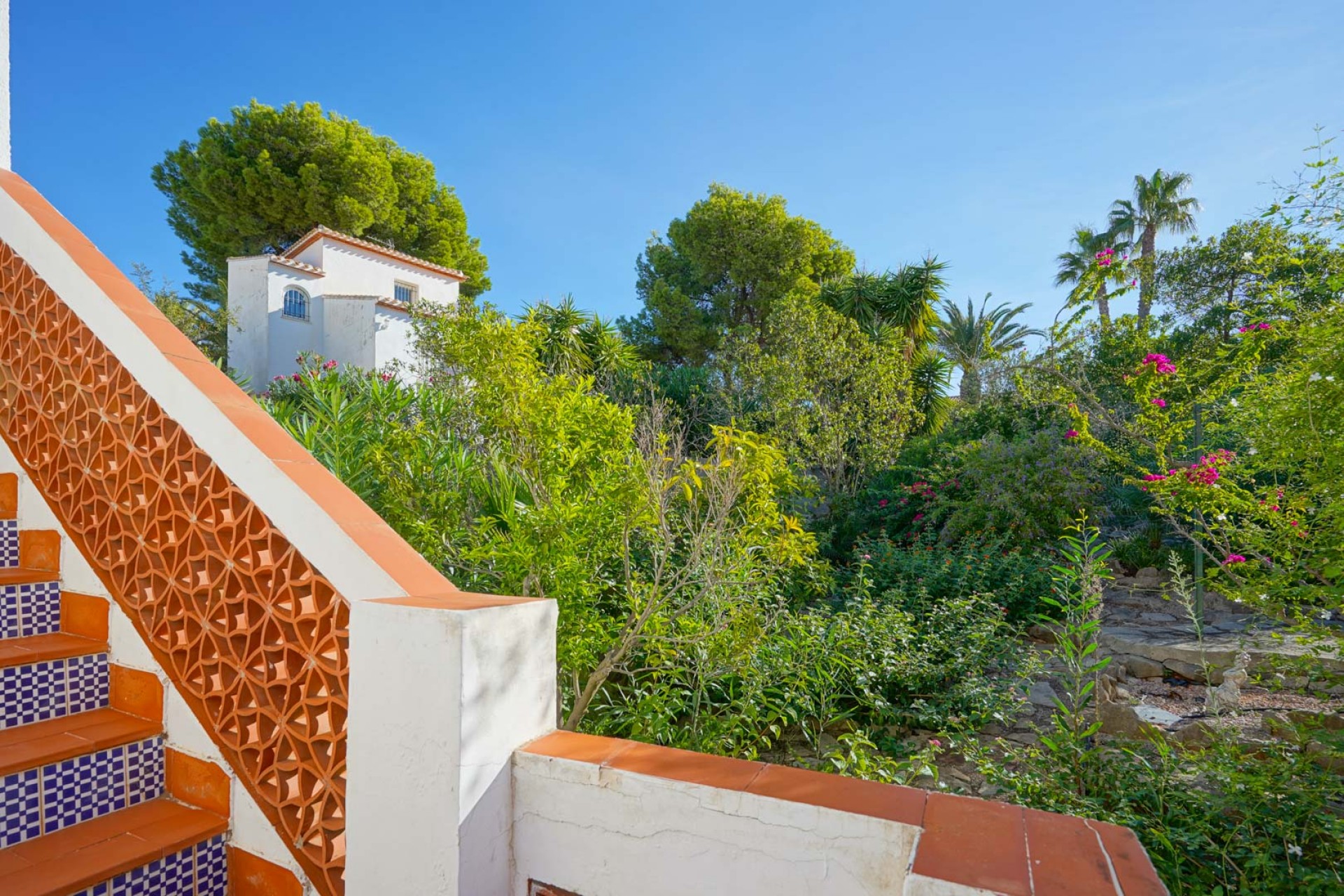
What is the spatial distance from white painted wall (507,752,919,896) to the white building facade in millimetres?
15020

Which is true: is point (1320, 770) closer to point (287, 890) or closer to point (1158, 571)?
point (287, 890)

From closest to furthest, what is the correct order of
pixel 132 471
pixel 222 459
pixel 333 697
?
pixel 333 697
pixel 222 459
pixel 132 471

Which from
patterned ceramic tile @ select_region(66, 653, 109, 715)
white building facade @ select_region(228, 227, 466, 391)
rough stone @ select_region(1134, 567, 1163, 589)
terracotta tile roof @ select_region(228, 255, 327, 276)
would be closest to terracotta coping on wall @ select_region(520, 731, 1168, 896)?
patterned ceramic tile @ select_region(66, 653, 109, 715)

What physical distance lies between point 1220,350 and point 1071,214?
65.4ft

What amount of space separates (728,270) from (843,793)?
22.4 metres

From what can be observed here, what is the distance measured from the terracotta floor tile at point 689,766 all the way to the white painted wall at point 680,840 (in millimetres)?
20

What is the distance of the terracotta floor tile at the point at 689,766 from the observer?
4.05 feet

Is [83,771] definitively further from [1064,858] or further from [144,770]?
[1064,858]

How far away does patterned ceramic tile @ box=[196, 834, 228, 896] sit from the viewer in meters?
1.61

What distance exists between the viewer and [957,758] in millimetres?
3457

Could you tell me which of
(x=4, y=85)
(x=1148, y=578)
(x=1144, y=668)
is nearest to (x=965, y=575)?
(x=1144, y=668)

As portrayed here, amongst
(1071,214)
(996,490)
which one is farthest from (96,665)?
(1071,214)

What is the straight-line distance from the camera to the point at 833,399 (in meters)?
10.4

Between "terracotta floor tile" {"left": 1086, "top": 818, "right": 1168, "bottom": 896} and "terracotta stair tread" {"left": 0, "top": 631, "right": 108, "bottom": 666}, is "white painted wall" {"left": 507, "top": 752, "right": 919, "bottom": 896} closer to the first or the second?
"terracotta floor tile" {"left": 1086, "top": 818, "right": 1168, "bottom": 896}
